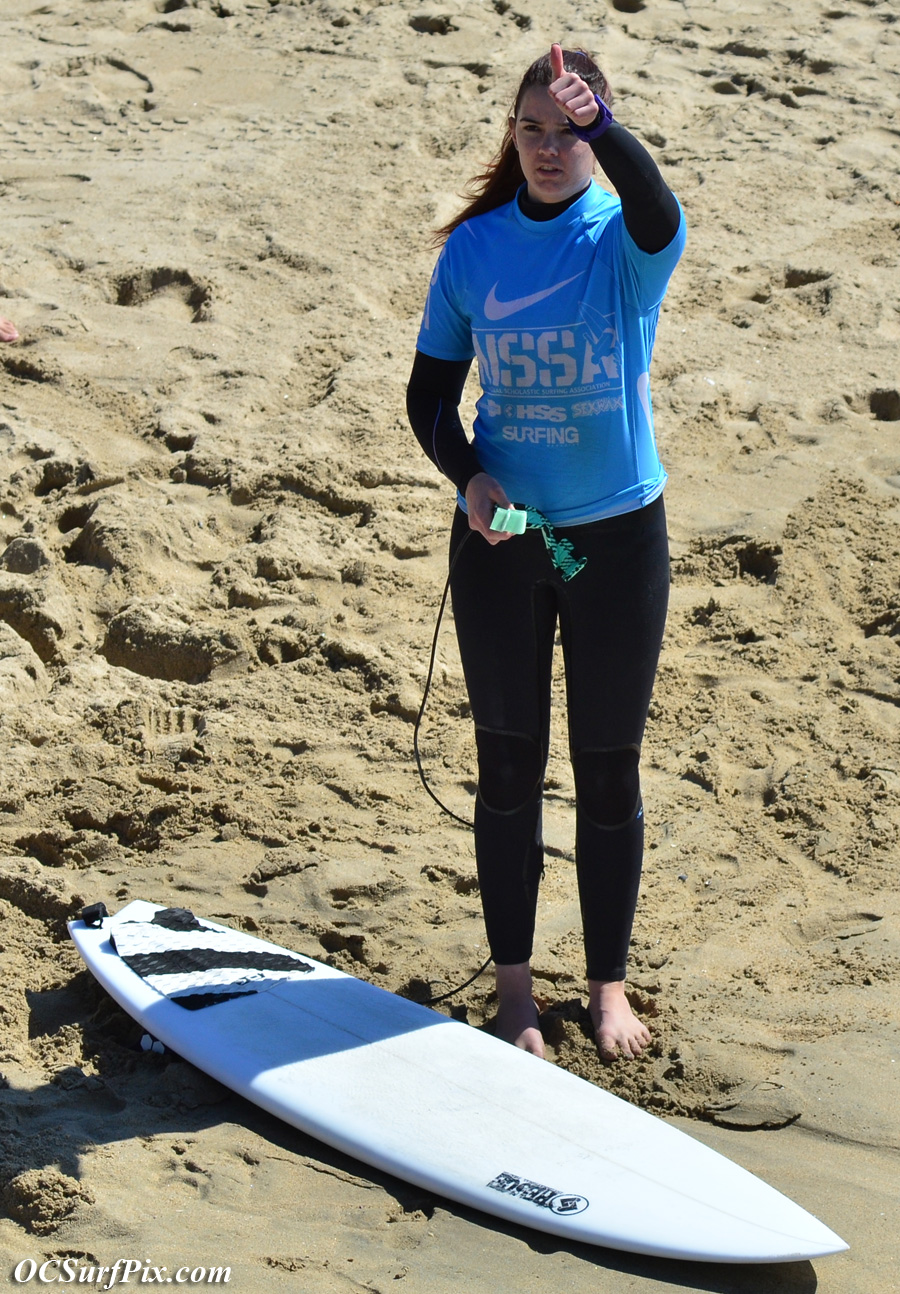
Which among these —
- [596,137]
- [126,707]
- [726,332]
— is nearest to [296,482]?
[126,707]

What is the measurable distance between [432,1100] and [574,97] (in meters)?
1.82

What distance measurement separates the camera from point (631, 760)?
2.54 meters

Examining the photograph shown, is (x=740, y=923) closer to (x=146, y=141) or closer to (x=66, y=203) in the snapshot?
(x=66, y=203)

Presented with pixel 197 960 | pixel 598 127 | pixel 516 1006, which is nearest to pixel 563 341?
pixel 598 127

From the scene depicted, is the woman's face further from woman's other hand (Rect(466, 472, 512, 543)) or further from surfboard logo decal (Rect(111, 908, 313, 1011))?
surfboard logo decal (Rect(111, 908, 313, 1011))

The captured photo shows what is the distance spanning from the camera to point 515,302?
231cm

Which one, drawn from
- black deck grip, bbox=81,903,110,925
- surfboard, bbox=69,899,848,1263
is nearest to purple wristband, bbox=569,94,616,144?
surfboard, bbox=69,899,848,1263

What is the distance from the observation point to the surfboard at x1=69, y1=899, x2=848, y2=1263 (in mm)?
2168

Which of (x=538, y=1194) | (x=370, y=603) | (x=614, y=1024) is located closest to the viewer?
(x=538, y=1194)

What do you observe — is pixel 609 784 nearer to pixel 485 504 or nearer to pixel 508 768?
pixel 508 768

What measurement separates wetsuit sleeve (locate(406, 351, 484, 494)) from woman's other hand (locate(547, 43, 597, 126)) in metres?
0.55

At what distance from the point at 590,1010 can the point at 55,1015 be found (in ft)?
3.89

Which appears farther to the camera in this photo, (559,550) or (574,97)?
(559,550)

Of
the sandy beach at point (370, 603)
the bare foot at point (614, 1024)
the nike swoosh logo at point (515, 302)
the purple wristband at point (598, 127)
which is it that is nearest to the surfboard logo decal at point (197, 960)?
the sandy beach at point (370, 603)
